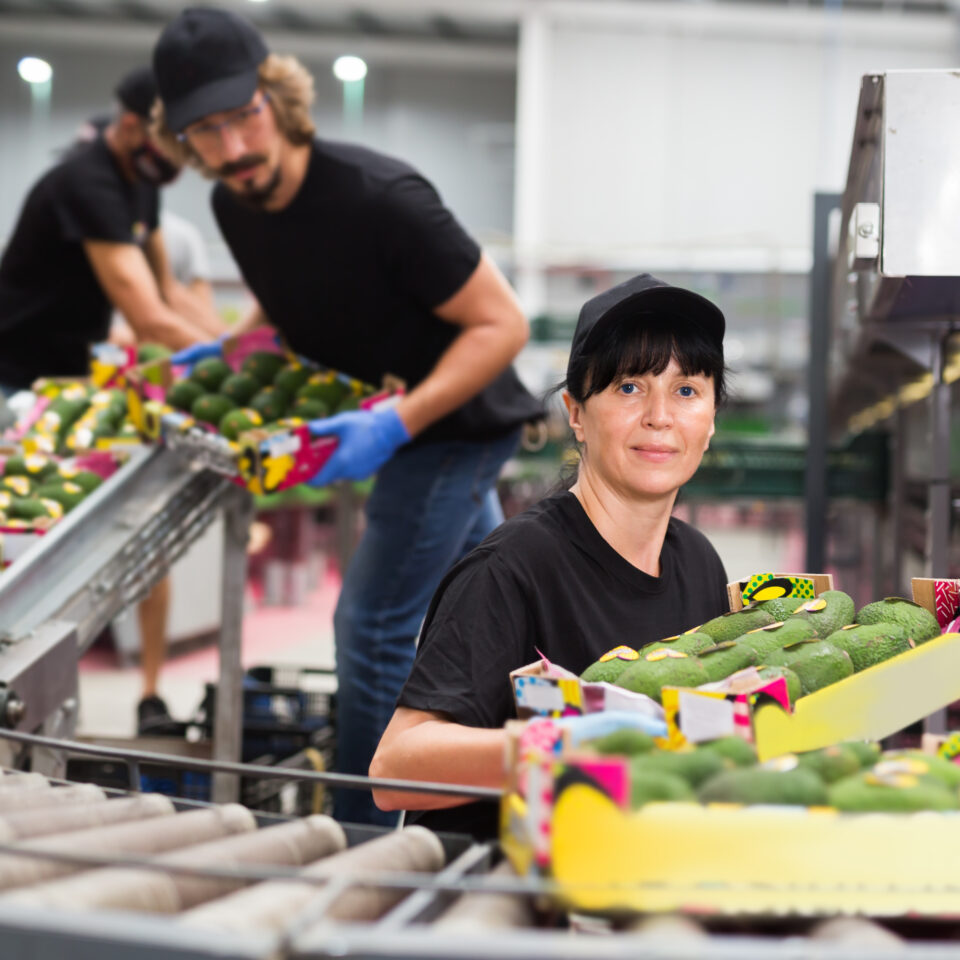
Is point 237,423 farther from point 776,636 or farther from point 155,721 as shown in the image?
point 776,636

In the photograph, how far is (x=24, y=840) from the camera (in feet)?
2.71

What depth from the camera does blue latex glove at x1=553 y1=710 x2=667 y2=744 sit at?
81cm

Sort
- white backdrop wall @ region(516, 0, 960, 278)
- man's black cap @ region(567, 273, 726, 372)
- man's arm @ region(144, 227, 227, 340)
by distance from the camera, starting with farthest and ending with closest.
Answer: white backdrop wall @ region(516, 0, 960, 278) → man's arm @ region(144, 227, 227, 340) → man's black cap @ region(567, 273, 726, 372)

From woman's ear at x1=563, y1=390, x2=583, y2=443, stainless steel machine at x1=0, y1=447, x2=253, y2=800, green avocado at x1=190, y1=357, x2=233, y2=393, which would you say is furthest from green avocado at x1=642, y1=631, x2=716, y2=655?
green avocado at x1=190, y1=357, x2=233, y2=393

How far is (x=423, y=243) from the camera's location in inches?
94.4

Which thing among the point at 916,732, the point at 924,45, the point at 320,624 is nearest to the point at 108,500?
the point at 916,732

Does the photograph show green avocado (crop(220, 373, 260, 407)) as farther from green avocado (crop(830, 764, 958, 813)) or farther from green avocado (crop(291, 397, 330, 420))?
green avocado (crop(830, 764, 958, 813))

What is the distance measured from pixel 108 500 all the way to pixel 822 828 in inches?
74.3

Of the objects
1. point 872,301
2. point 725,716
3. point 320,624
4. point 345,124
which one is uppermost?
point 345,124

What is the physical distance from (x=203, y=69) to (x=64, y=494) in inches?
36.7

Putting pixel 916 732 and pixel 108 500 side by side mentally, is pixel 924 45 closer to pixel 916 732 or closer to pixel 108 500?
pixel 916 732

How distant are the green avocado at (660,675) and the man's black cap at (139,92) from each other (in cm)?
260

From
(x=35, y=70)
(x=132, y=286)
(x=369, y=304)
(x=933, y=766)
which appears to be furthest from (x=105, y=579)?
(x=35, y=70)

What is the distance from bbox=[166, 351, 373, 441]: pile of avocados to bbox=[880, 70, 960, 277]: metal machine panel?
135cm
